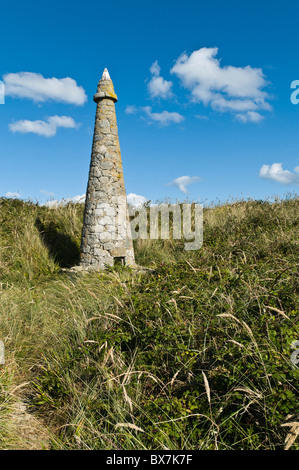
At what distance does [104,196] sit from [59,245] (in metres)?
3.23

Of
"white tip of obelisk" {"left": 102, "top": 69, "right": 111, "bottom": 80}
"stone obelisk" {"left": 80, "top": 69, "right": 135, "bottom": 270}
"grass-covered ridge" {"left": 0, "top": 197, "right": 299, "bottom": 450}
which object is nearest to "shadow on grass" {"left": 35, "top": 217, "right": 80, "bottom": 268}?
"stone obelisk" {"left": 80, "top": 69, "right": 135, "bottom": 270}

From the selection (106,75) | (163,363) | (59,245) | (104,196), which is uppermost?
(106,75)

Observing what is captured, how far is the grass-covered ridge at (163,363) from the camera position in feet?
7.66

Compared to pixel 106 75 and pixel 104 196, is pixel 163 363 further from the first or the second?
pixel 106 75

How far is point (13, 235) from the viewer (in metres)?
9.01

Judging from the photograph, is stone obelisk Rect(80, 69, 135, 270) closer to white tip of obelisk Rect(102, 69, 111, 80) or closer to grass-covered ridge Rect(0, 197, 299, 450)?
white tip of obelisk Rect(102, 69, 111, 80)

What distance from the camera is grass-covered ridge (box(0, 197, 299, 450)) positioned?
91.9 inches

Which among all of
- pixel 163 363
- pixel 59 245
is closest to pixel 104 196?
pixel 59 245

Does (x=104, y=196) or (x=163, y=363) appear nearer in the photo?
(x=163, y=363)

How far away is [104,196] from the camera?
6.84 meters

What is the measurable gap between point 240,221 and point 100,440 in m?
7.67

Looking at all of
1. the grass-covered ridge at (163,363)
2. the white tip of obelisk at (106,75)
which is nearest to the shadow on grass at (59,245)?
the grass-covered ridge at (163,363)
